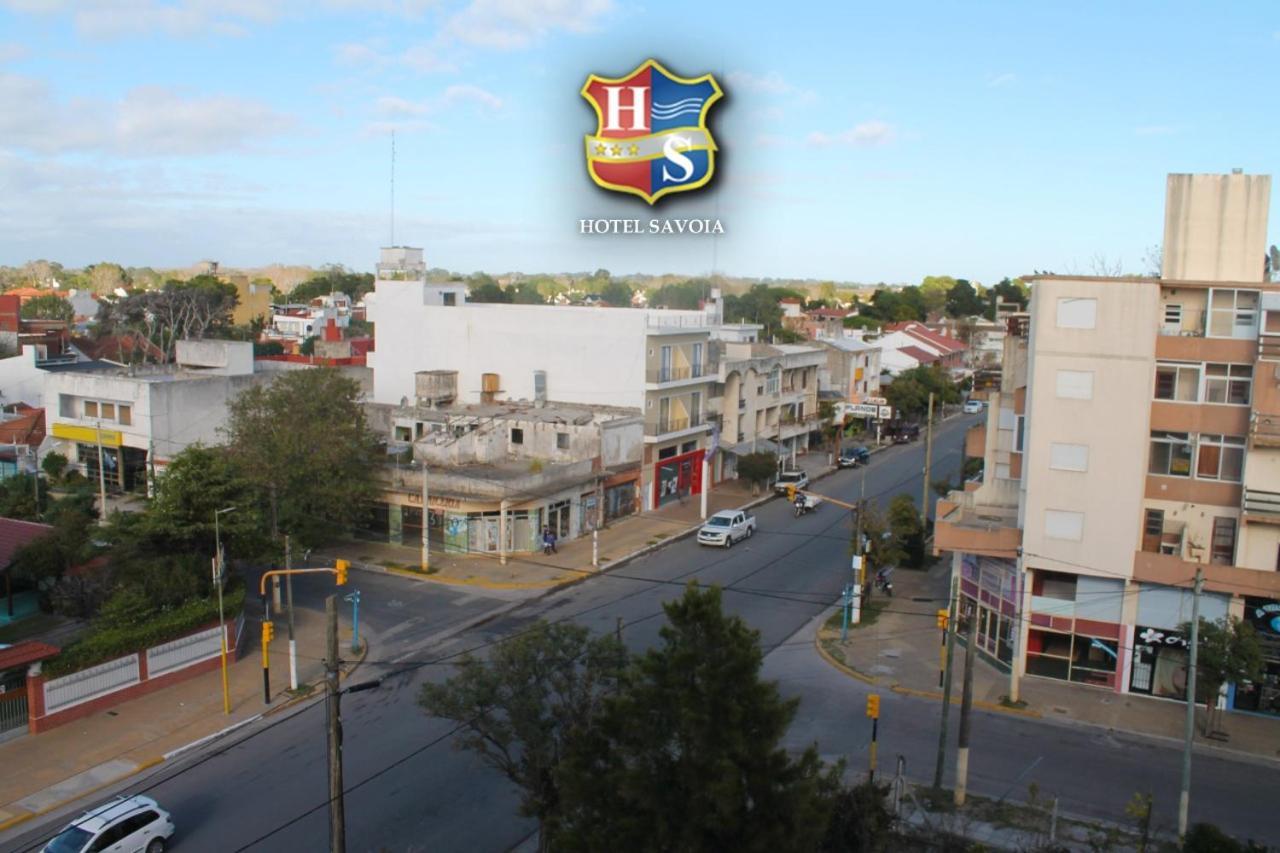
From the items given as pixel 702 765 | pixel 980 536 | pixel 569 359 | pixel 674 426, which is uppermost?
pixel 569 359

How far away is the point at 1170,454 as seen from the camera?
23719 mm

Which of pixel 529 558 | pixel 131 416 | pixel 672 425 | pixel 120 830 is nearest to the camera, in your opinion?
pixel 120 830

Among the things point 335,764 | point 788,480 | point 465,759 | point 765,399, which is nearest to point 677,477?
point 788,480

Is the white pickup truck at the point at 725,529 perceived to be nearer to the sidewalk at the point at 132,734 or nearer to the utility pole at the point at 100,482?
the sidewalk at the point at 132,734

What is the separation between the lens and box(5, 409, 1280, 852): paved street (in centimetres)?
1712

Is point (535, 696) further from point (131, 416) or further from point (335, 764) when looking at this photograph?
point (131, 416)

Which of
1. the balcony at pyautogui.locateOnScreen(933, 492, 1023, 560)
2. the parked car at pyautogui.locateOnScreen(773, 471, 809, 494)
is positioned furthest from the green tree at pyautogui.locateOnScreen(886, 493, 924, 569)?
the parked car at pyautogui.locateOnScreen(773, 471, 809, 494)

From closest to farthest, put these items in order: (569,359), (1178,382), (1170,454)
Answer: (1178,382) < (1170,454) < (569,359)

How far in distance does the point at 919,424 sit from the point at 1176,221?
51777 millimetres

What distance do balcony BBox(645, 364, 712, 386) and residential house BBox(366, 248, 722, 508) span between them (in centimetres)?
5

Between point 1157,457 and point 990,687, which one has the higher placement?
point 1157,457

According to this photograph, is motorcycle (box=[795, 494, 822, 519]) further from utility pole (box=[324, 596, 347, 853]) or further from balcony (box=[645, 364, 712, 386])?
utility pole (box=[324, 596, 347, 853])

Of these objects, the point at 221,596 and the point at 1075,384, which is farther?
the point at 1075,384

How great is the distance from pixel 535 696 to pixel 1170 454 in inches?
671
